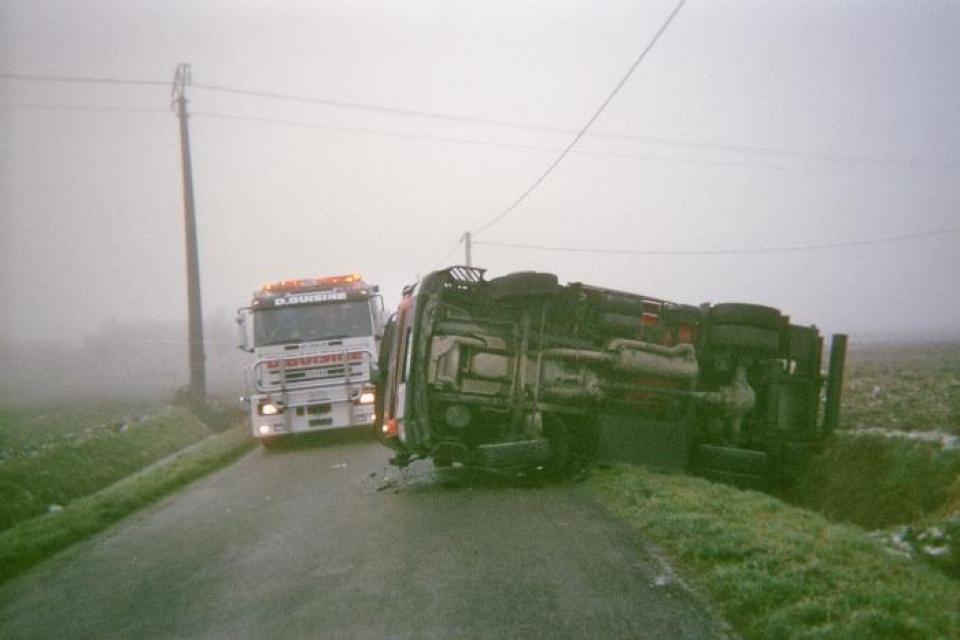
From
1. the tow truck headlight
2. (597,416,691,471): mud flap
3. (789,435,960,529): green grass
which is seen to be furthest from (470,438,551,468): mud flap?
the tow truck headlight

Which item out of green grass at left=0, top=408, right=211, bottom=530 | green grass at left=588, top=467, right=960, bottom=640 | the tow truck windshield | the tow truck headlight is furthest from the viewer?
the tow truck windshield

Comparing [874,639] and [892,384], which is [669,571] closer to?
[874,639]

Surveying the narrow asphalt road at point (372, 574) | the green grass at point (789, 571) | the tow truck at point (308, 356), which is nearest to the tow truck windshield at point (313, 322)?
the tow truck at point (308, 356)

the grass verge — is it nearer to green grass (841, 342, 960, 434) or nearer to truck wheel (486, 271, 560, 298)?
truck wheel (486, 271, 560, 298)

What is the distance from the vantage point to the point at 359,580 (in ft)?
20.9

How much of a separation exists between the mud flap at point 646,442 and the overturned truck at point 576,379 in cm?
2

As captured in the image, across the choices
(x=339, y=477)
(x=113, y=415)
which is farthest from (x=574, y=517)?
(x=113, y=415)

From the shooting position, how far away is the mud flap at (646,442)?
10.5 m

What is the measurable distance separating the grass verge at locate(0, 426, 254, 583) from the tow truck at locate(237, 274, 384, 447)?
1.50 meters

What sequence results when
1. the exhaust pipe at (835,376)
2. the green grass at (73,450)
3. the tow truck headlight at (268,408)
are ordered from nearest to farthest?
the exhaust pipe at (835,376) → the green grass at (73,450) → the tow truck headlight at (268,408)

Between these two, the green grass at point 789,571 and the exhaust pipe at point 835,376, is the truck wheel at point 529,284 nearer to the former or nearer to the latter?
the green grass at point 789,571

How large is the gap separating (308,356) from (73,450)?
4851mm

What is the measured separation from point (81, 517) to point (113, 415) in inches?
614

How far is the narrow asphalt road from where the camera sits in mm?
5277
